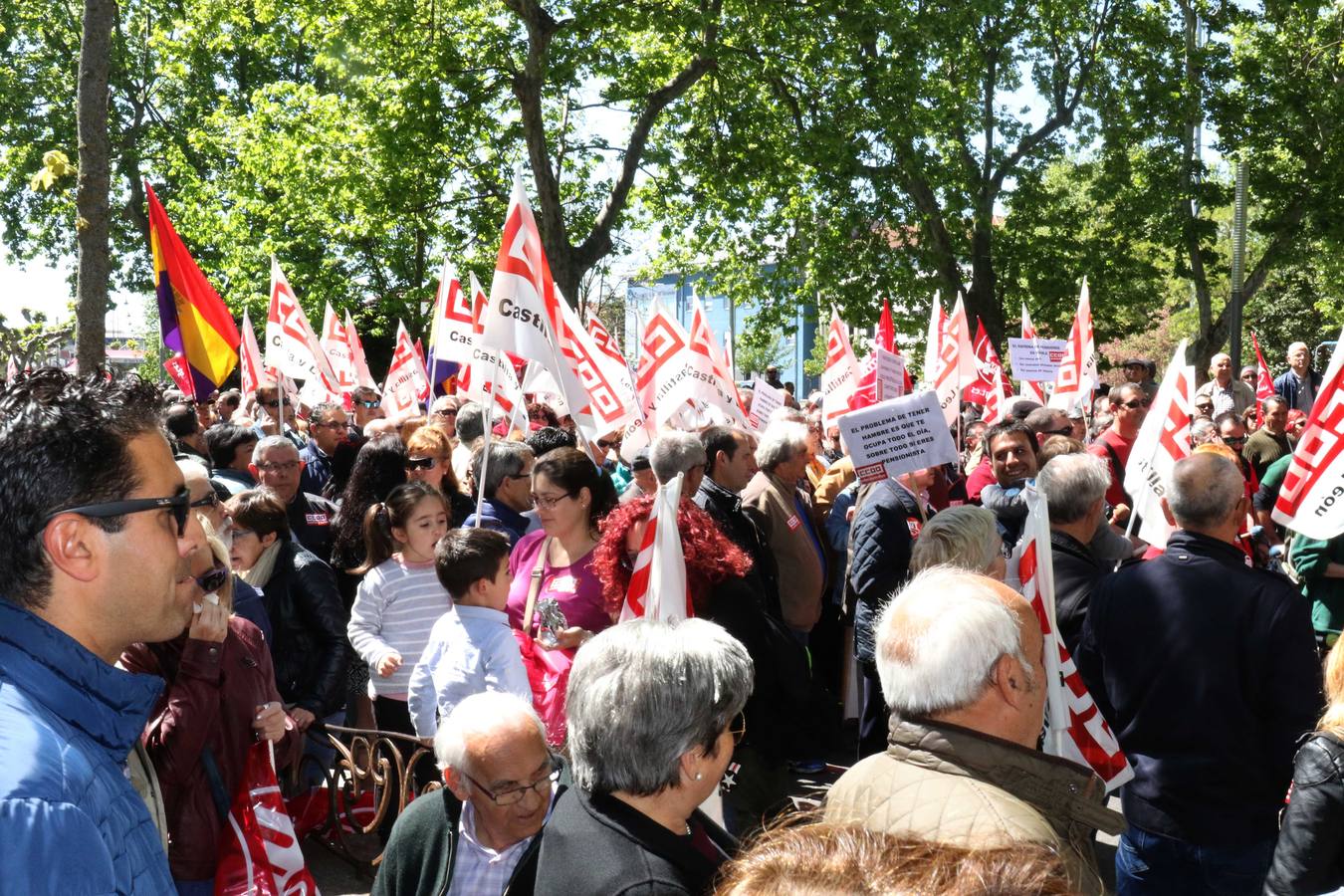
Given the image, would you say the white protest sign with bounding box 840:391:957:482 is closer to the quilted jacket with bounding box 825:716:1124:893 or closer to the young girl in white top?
the young girl in white top

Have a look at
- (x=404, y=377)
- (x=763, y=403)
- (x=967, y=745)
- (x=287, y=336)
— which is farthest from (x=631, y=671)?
(x=404, y=377)

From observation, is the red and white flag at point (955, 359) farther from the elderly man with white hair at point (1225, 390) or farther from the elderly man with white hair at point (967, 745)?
the elderly man with white hair at point (967, 745)

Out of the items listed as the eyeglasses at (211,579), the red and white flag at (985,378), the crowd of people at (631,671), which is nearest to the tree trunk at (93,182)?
the crowd of people at (631,671)

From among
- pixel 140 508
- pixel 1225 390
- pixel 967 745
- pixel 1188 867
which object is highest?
pixel 140 508

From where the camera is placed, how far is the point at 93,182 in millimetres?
9570

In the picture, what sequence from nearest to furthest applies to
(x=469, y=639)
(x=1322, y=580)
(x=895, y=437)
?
1. (x=469, y=639)
2. (x=895, y=437)
3. (x=1322, y=580)

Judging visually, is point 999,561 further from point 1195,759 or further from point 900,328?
point 900,328

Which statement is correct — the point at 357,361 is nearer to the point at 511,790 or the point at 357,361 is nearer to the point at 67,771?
the point at 511,790

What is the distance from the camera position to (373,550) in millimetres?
6023

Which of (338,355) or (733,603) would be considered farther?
(338,355)

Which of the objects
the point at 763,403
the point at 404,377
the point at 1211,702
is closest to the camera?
the point at 1211,702

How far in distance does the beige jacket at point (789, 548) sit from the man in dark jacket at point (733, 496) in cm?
11

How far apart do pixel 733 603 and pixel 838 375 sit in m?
6.76

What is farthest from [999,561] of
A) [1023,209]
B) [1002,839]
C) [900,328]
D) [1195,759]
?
[1023,209]
